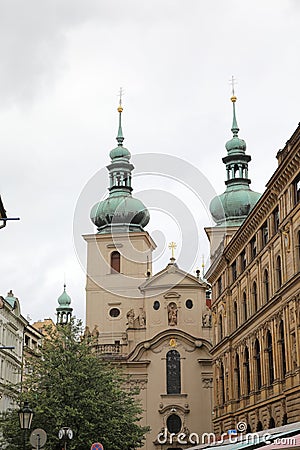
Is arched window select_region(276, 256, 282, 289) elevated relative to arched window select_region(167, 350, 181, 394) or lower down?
lower down

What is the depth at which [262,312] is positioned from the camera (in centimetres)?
4247

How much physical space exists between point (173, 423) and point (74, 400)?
31.5 meters

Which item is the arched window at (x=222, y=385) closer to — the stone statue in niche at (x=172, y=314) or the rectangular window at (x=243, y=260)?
the rectangular window at (x=243, y=260)

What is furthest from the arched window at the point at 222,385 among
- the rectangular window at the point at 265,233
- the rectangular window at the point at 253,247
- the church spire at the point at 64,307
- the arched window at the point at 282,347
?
the church spire at the point at 64,307

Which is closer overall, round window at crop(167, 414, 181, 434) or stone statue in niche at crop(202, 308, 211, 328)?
round window at crop(167, 414, 181, 434)

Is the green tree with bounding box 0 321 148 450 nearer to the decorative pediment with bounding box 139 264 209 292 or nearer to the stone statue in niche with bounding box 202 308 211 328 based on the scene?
the stone statue in niche with bounding box 202 308 211 328

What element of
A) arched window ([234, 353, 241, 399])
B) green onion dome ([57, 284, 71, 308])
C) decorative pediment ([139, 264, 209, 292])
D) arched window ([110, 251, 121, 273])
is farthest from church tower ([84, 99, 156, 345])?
green onion dome ([57, 284, 71, 308])

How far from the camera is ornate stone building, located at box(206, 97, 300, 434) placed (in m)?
36.3

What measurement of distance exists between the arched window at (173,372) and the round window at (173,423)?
89.9 inches

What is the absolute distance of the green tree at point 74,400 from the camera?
126 ft

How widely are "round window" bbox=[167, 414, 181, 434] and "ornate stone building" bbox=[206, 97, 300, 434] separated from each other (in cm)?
1188

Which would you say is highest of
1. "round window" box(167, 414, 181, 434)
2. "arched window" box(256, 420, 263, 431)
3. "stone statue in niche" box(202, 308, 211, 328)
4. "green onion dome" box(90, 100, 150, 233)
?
"green onion dome" box(90, 100, 150, 233)

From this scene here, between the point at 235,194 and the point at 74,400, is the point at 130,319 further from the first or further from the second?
the point at 74,400

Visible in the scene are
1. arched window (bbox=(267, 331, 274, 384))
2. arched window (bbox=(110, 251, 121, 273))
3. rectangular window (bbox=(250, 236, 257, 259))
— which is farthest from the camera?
arched window (bbox=(110, 251, 121, 273))
